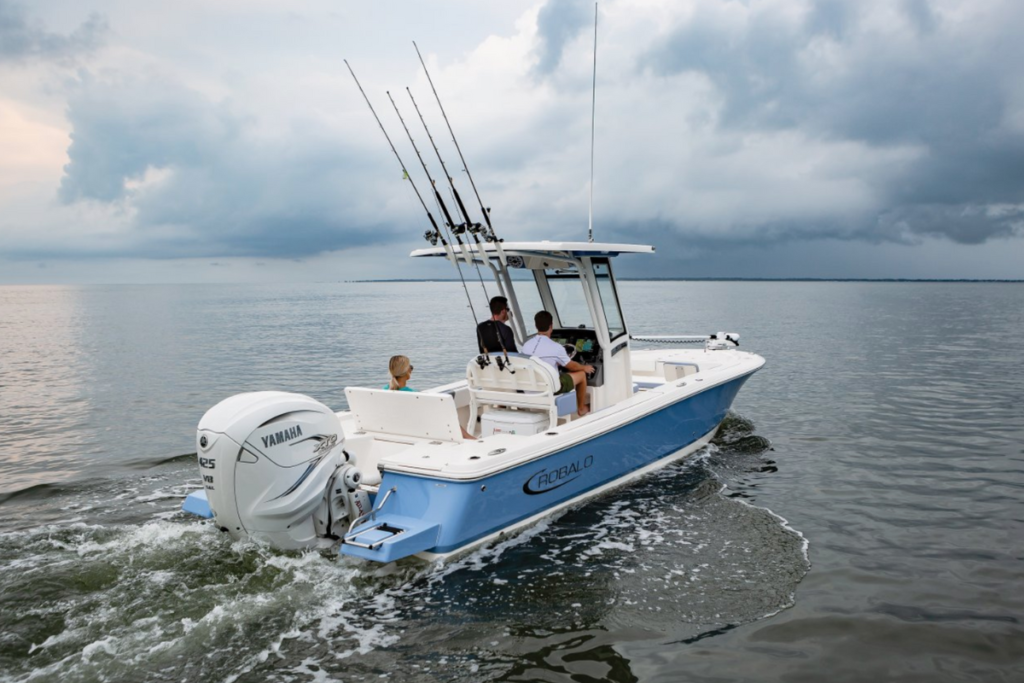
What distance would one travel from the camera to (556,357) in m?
7.32

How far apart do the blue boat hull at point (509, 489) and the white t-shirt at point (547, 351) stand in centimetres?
86

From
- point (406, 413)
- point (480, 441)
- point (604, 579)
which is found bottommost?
point (604, 579)

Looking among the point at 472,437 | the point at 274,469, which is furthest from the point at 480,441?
the point at 274,469

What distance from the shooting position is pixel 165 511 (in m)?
7.39

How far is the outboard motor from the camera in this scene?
199 inches

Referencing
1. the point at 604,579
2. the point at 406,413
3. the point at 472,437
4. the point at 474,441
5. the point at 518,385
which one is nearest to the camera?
the point at 604,579

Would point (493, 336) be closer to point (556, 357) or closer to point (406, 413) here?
point (556, 357)

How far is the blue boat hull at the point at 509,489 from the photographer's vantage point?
18.4 ft

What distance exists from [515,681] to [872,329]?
31.3 metres

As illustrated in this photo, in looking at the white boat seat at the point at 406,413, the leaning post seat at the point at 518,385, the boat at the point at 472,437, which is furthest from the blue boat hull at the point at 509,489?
the white boat seat at the point at 406,413

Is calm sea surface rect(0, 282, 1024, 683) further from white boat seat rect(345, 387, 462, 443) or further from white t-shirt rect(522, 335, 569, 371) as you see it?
white t-shirt rect(522, 335, 569, 371)

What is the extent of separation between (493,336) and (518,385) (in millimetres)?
540

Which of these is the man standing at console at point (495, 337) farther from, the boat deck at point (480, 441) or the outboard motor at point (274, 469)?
the outboard motor at point (274, 469)

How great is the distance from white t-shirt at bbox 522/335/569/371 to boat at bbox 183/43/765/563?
0.28 meters
